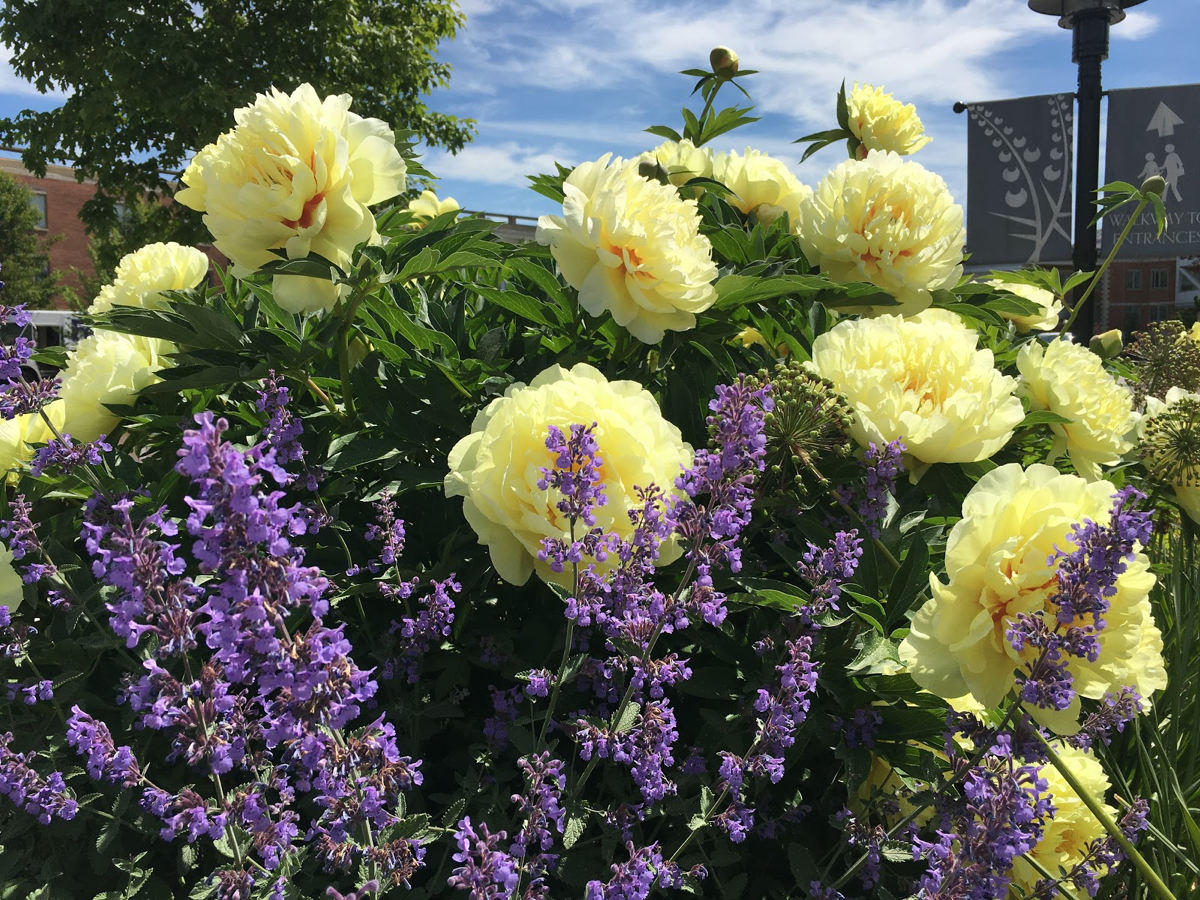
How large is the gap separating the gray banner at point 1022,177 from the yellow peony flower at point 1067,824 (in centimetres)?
821

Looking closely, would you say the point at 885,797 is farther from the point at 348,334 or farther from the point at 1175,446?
the point at 1175,446

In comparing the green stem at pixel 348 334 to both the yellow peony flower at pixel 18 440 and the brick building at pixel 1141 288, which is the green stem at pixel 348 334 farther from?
the brick building at pixel 1141 288

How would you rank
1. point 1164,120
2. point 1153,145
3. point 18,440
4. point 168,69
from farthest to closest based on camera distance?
point 168,69, point 1153,145, point 1164,120, point 18,440

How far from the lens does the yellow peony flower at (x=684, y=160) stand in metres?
2.50

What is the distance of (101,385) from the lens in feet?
6.15

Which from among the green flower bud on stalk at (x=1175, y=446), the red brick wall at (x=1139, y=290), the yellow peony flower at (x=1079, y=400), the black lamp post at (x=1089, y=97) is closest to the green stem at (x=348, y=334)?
the yellow peony flower at (x=1079, y=400)

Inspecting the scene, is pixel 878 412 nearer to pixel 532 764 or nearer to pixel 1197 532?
pixel 532 764

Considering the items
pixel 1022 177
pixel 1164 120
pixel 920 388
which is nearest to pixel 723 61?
pixel 920 388

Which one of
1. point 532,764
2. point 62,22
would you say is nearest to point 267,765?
point 532,764

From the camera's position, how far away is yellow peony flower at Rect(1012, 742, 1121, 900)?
1.73 meters

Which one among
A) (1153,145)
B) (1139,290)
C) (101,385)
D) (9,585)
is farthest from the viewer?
(1139,290)

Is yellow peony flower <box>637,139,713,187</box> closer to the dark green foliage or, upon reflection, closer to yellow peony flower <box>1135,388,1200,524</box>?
yellow peony flower <box>1135,388,1200,524</box>

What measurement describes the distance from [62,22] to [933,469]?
60.2ft

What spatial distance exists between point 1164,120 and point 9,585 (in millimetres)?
11107
